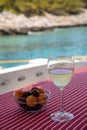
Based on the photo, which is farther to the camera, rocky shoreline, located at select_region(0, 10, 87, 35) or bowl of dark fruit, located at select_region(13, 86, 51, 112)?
rocky shoreline, located at select_region(0, 10, 87, 35)

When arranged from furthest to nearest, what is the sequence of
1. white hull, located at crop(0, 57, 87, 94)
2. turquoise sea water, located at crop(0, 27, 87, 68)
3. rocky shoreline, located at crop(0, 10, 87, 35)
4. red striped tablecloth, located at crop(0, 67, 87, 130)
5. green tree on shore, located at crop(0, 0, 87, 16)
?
green tree on shore, located at crop(0, 0, 87, 16) < rocky shoreline, located at crop(0, 10, 87, 35) < turquoise sea water, located at crop(0, 27, 87, 68) < white hull, located at crop(0, 57, 87, 94) < red striped tablecloth, located at crop(0, 67, 87, 130)

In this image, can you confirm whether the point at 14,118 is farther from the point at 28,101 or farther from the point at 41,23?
the point at 41,23

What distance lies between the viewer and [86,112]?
56cm

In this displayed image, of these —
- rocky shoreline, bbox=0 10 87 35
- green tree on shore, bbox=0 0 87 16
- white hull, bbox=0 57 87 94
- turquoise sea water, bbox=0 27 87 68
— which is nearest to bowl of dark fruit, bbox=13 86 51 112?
white hull, bbox=0 57 87 94

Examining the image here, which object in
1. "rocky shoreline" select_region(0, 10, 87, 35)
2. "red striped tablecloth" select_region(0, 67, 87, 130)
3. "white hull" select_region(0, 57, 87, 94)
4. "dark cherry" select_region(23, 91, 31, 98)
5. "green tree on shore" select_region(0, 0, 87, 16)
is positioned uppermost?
"dark cherry" select_region(23, 91, 31, 98)

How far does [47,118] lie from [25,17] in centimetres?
1652

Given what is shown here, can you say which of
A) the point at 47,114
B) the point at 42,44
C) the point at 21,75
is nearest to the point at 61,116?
the point at 47,114

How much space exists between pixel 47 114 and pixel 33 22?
16194 millimetres

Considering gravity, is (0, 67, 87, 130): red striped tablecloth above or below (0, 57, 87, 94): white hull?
above

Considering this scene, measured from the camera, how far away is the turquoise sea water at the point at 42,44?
11789mm

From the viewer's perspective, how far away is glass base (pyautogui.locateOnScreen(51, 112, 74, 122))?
0.52 m

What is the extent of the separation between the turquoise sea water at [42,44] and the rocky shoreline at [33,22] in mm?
416

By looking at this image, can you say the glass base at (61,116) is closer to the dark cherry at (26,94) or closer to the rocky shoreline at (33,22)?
the dark cherry at (26,94)

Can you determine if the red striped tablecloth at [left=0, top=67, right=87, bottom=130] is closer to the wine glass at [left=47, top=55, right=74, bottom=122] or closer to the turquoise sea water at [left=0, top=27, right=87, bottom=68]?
the wine glass at [left=47, top=55, right=74, bottom=122]
